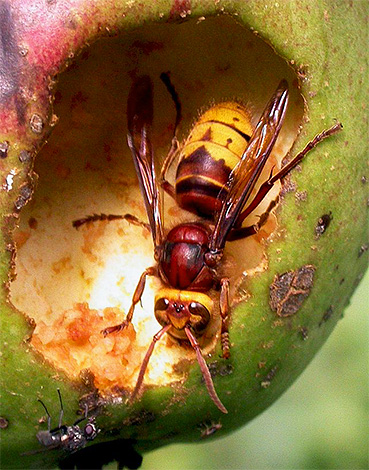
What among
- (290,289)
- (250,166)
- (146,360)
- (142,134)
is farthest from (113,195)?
(290,289)

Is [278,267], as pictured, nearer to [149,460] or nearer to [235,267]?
[235,267]

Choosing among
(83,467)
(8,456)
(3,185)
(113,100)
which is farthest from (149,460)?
(3,185)

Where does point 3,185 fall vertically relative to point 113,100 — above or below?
below

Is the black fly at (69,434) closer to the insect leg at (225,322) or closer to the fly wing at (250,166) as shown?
the insect leg at (225,322)

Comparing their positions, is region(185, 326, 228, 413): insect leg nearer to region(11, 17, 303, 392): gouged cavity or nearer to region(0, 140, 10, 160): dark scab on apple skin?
region(11, 17, 303, 392): gouged cavity

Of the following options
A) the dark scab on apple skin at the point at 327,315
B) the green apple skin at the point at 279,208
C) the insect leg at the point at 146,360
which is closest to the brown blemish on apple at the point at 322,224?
the green apple skin at the point at 279,208

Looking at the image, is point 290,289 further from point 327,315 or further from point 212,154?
point 212,154

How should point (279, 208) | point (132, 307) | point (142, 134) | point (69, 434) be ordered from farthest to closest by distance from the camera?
point (142, 134) → point (132, 307) → point (69, 434) → point (279, 208)
